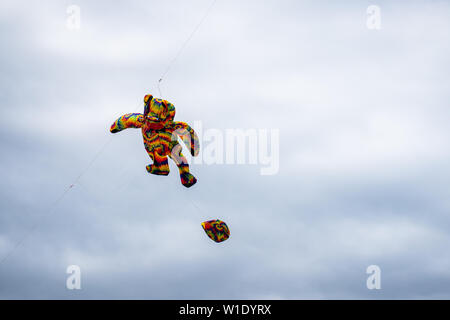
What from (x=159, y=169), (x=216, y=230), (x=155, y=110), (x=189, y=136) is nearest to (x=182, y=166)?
(x=159, y=169)

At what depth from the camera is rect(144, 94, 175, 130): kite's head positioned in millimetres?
45281

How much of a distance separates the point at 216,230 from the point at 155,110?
664 cm

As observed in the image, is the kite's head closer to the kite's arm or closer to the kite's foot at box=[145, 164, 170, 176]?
the kite's arm

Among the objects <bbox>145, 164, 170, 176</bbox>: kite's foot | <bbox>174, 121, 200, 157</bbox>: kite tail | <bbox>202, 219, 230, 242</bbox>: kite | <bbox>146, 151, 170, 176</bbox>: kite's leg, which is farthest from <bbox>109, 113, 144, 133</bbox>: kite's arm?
<bbox>202, 219, 230, 242</bbox>: kite

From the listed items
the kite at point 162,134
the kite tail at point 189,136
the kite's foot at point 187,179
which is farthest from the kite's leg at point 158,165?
the kite tail at point 189,136

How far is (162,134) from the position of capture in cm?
4600

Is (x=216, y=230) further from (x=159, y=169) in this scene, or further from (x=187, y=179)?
(x=159, y=169)

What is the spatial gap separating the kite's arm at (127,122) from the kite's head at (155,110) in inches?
42.4

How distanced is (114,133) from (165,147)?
2.87 m
